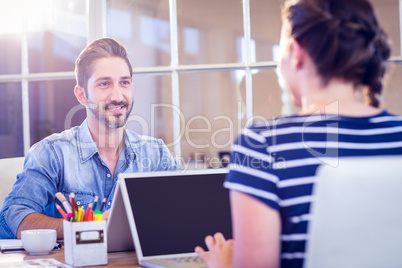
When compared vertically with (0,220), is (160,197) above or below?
above

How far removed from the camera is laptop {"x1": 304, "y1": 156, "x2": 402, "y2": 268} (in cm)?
81

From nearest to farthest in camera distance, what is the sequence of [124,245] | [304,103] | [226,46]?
[304,103]
[124,245]
[226,46]

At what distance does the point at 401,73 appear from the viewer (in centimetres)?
322

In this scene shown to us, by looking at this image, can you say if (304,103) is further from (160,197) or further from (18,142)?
(18,142)

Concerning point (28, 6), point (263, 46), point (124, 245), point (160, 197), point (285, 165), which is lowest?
point (124, 245)

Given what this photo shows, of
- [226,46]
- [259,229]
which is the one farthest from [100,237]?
[226,46]

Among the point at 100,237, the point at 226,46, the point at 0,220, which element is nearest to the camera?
the point at 100,237

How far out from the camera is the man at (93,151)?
2131 mm

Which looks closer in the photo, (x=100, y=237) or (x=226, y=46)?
(x=100, y=237)

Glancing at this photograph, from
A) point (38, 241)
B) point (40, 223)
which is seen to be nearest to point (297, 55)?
point (38, 241)

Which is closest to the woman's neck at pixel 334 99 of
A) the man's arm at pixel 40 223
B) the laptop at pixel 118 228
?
the laptop at pixel 118 228

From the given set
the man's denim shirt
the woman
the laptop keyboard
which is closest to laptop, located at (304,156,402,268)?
the woman

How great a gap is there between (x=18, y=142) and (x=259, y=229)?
2.77 m

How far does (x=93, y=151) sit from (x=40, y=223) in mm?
507
